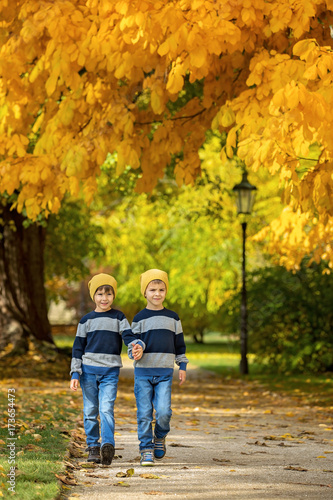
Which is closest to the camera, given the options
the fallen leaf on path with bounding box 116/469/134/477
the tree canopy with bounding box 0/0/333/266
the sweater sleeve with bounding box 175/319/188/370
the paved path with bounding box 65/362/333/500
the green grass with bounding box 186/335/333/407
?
the paved path with bounding box 65/362/333/500

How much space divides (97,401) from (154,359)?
1.88 ft

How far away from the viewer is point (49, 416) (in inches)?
352

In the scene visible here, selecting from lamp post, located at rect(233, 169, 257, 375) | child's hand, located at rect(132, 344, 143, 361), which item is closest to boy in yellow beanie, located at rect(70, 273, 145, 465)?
child's hand, located at rect(132, 344, 143, 361)

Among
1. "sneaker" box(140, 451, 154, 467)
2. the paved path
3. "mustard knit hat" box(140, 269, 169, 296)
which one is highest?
"mustard knit hat" box(140, 269, 169, 296)

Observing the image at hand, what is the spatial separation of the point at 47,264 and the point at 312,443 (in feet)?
46.3

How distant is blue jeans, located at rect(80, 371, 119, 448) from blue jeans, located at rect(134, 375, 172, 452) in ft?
0.68

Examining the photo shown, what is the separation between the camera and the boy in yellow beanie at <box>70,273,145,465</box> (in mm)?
6234

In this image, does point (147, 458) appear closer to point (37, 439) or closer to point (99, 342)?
point (99, 342)

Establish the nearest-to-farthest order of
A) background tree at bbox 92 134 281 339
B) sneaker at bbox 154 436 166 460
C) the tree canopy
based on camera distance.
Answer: sneaker at bbox 154 436 166 460, the tree canopy, background tree at bbox 92 134 281 339

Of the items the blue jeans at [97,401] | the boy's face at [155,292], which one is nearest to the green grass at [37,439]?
the blue jeans at [97,401]

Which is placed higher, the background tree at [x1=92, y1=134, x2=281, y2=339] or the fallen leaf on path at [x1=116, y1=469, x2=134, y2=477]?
the background tree at [x1=92, y1=134, x2=281, y2=339]

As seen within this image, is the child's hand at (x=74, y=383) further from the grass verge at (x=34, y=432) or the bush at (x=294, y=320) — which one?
the bush at (x=294, y=320)

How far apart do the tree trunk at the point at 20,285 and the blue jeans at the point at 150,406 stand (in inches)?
394

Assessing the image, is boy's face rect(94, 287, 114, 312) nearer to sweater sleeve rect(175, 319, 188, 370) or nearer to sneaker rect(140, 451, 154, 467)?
sweater sleeve rect(175, 319, 188, 370)
